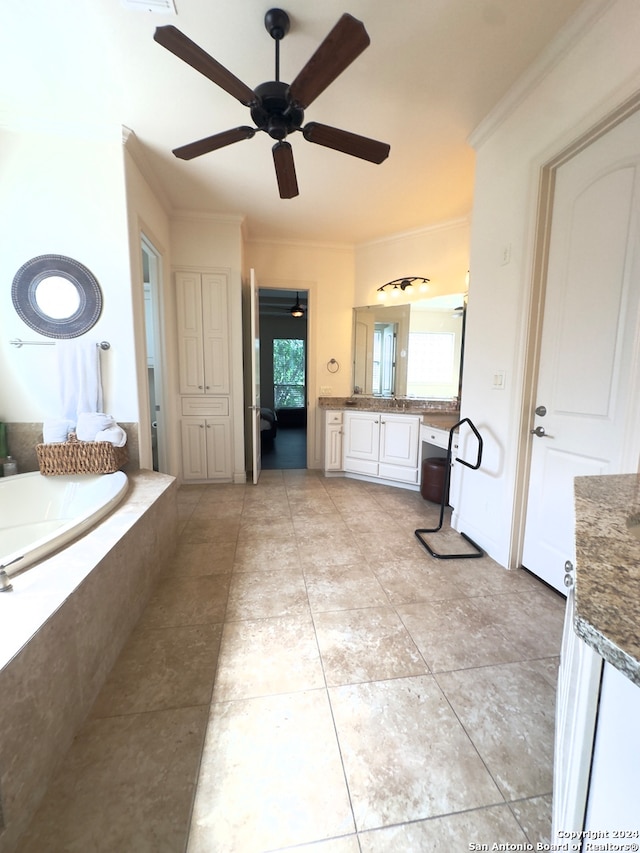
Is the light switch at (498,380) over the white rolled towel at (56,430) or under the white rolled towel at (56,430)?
over

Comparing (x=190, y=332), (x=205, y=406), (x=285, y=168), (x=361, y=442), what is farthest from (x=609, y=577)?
(x=190, y=332)

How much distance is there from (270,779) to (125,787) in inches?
15.8

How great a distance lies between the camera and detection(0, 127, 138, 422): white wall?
214 cm

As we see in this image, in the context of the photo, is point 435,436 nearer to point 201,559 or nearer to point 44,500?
point 201,559

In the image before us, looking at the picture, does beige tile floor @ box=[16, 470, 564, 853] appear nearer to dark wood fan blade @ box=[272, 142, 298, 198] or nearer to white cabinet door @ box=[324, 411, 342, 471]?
white cabinet door @ box=[324, 411, 342, 471]

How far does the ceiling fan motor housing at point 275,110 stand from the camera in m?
1.54

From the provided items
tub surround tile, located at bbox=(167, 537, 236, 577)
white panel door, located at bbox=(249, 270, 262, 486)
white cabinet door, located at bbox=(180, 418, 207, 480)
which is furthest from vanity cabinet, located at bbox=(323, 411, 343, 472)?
tub surround tile, located at bbox=(167, 537, 236, 577)

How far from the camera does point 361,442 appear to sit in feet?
12.6

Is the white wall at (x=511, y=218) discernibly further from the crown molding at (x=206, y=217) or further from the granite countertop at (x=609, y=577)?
the crown molding at (x=206, y=217)

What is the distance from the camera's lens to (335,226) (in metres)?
3.64

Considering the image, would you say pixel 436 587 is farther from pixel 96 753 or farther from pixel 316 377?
pixel 316 377

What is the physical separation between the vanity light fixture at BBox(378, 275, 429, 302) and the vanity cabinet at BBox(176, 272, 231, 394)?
177cm

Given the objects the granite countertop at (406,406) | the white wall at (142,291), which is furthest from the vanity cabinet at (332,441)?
the white wall at (142,291)

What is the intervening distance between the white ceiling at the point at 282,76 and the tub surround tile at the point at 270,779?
2.79m
